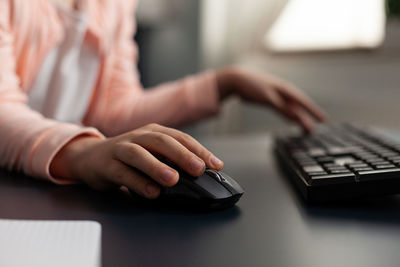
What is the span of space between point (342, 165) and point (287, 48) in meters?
0.86

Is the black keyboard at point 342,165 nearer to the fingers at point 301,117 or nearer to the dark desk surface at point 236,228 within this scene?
the dark desk surface at point 236,228

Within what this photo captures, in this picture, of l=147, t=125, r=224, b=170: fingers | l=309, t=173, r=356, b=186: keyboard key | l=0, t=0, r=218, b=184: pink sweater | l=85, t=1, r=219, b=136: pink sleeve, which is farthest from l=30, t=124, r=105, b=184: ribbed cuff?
l=85, t=1, r=219, b=136: pink sleeve

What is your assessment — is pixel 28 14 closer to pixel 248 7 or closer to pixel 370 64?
pixel 248 7

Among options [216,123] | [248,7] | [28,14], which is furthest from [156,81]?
[28,14]

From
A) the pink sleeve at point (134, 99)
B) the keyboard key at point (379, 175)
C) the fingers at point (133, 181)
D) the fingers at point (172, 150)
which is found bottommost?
the pink sleeve at point (134, 99)

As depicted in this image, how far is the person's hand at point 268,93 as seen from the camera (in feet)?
2.50

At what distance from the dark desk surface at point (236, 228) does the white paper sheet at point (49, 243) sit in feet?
0.04

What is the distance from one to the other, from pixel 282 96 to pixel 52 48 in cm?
41

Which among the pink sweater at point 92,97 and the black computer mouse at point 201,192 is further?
the pink sweater at point 92,97

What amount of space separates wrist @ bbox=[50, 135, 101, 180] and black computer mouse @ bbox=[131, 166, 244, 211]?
10 cm

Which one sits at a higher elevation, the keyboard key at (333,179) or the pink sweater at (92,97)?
the keyboard key at (333,179)

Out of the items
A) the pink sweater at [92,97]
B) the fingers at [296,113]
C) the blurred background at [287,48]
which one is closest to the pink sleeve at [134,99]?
the pink sweater at [92,97]

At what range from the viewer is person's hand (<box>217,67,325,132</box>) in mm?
761

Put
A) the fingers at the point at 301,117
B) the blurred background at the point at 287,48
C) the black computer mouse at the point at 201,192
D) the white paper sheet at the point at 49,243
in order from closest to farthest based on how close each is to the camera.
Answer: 1. the white paper sheet at the point at 49,243
2. the black computer mouse at the point at 201,192
3. the fingers at the point at 301,117
4. the blurred background at the point at 287,48
